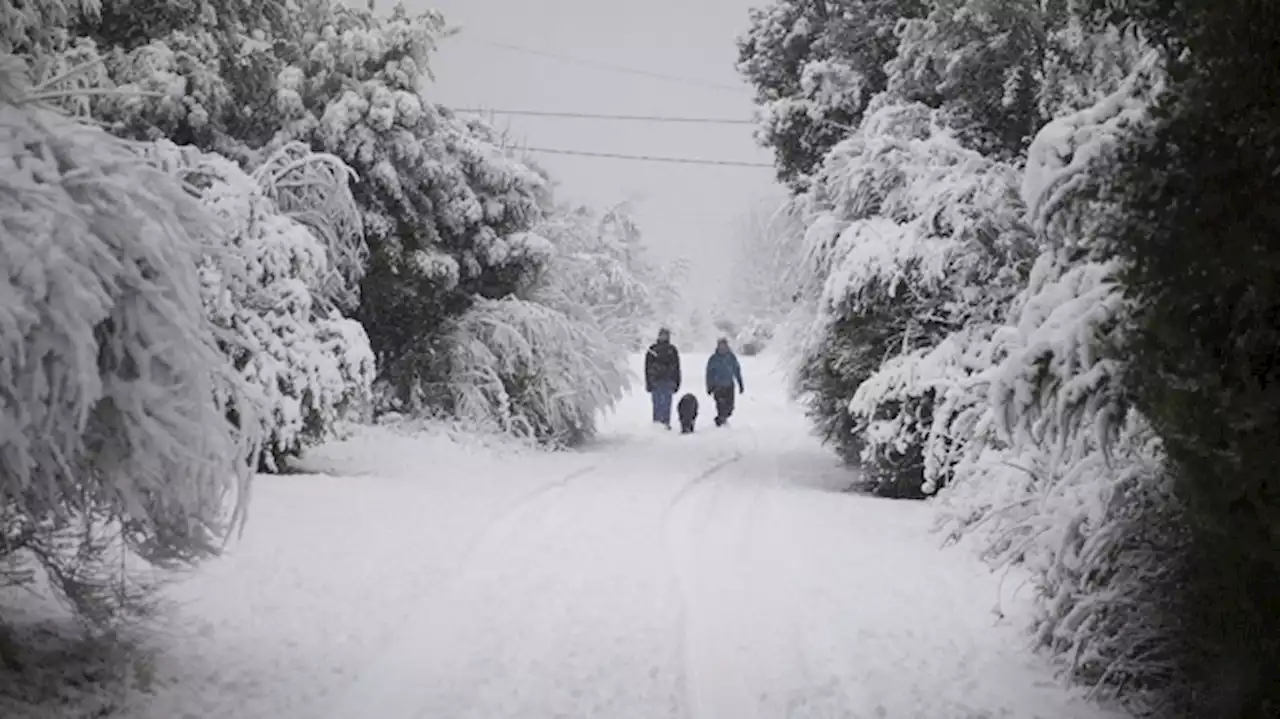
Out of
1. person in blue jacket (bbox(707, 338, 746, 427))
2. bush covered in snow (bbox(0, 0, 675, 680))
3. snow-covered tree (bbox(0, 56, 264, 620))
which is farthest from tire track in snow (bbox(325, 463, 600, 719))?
person in blue jacket (bbox(707, 338, 746, 427))

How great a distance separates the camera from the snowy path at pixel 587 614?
5.27 metres

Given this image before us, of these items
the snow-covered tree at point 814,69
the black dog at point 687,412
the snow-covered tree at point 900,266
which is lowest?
the black dog at point 687,412

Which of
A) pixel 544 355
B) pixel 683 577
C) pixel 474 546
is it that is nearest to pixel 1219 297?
pixel 683 577

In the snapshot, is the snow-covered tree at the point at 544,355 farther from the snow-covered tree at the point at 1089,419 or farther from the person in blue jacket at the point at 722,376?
the snow-covered tree at the point at 1089,419

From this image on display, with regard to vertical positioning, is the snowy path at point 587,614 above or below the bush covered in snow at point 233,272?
below

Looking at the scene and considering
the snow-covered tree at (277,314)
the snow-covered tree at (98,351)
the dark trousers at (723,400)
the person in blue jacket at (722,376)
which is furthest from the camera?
the dark trousers at (723,400)

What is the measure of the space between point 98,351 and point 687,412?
17182mm

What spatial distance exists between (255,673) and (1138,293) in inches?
178

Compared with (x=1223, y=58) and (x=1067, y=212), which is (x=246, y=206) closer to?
(x=1067, y=212)

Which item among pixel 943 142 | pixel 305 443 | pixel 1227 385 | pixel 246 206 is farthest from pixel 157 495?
pixel 943 142

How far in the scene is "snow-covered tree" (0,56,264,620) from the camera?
3.73 metres

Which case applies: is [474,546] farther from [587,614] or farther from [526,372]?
[526,372]

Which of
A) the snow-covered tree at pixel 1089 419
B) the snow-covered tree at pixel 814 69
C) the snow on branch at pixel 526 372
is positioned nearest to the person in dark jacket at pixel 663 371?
the snow on branch at pixel 526 372

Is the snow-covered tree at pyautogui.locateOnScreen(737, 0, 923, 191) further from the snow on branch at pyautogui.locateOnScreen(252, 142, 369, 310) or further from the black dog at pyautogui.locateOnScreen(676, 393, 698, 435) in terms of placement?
the black dog at pyautogui.locateOnScreen(676, 393, 698, 435)
